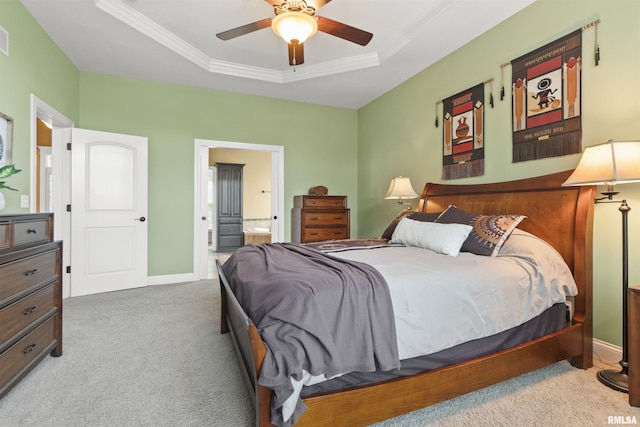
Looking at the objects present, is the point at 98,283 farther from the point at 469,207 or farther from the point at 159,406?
the point at 469,207

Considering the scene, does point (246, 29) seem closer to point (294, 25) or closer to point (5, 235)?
point (294, 25)

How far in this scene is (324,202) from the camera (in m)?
4.79

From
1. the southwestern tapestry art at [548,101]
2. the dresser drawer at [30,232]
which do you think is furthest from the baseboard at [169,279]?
the southwestern tapestry art at [548,101]

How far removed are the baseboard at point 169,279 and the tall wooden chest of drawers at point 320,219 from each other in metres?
1.64

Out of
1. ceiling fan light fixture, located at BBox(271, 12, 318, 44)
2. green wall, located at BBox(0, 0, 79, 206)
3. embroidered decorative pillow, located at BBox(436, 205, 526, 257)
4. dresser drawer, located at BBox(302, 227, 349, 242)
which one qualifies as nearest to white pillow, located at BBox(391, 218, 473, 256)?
embroidered decorative pillow, located at BBox(436, 205, 526, 257)

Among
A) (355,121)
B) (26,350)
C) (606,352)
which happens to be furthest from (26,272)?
(355,121)

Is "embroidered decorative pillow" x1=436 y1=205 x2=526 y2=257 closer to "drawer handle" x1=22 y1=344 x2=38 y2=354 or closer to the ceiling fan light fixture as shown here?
the ceiling fan light fixture

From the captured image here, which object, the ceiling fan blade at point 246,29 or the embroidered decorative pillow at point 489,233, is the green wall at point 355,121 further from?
the ceiling fan blade at point 246,29

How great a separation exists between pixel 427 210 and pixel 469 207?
0.55 m

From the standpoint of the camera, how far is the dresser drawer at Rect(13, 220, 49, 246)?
1785 millimetres

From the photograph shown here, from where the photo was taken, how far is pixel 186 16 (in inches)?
117

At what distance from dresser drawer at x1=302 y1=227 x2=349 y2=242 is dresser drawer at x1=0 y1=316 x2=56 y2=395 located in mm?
3010

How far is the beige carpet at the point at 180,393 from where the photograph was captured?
154cm

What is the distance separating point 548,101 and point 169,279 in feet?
15.6
